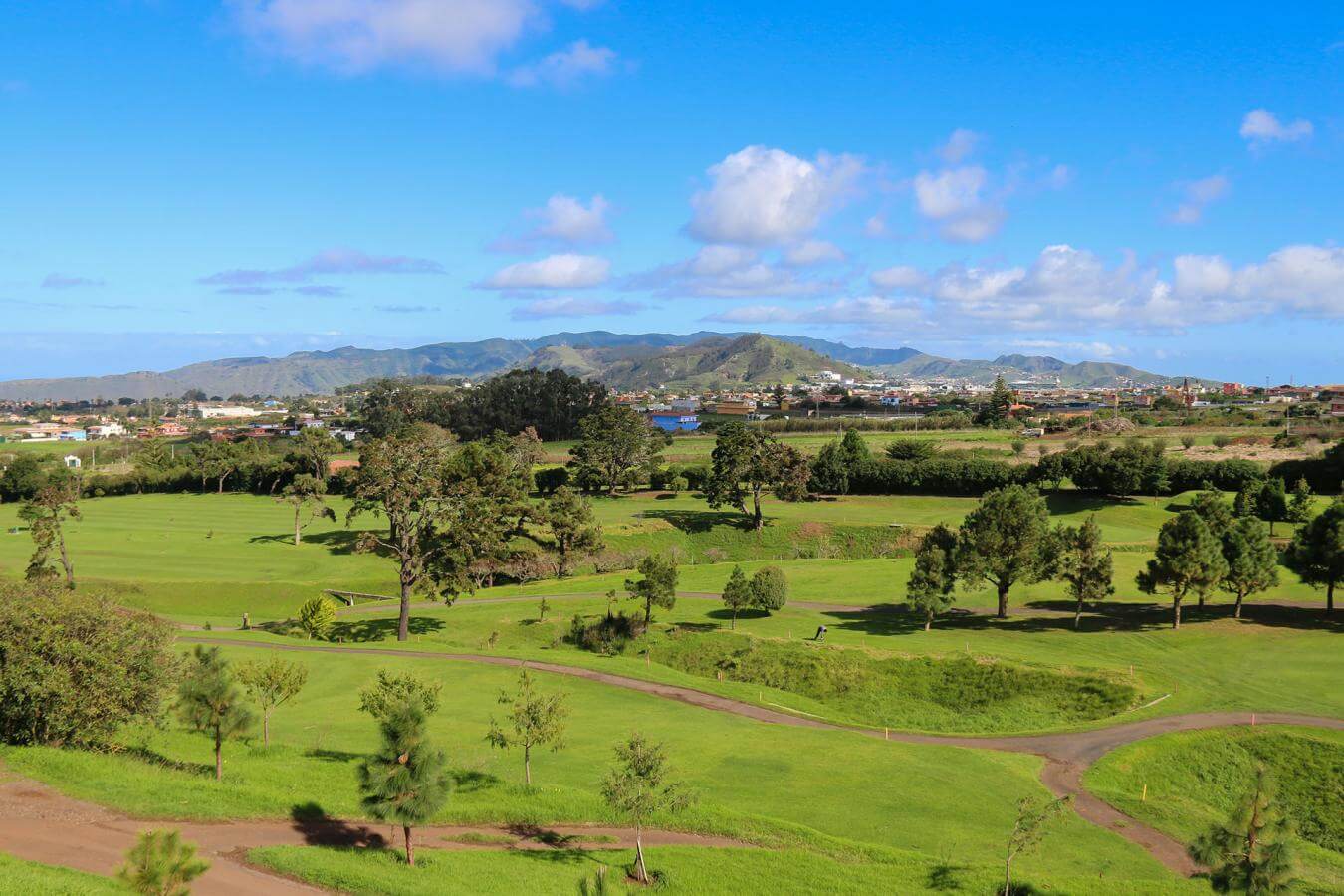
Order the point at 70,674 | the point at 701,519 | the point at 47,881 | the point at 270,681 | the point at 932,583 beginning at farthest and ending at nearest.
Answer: the point at 701,519, the point at 932,583, the point at 270,681, the point at 70,674, the point at 47,881

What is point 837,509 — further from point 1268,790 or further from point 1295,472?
point 1268,790

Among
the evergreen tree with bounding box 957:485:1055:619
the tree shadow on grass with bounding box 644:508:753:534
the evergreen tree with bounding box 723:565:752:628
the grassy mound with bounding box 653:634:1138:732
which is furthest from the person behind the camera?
the tree shadow on grass with bounding box 644:508:753:534

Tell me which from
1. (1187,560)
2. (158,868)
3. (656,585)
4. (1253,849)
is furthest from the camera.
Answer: (656,585)

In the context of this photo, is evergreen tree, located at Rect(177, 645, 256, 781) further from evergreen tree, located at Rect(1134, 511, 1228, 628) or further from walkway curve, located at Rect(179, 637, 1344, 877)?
evergreen tree, located at Rect(1134, 511, 1228, 628)

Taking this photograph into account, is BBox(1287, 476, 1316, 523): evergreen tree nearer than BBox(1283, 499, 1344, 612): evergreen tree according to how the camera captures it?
No

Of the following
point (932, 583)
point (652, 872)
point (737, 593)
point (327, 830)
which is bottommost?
point (652, 872)

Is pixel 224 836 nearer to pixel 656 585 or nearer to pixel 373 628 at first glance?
pixel 656 585

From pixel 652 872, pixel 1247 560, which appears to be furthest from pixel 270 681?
pixel 1247 560

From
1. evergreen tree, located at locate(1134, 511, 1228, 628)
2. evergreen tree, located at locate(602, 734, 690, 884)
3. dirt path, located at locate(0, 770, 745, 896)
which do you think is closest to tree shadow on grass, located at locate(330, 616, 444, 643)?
dirt path, located at locate(0, 770, 745, 896)
